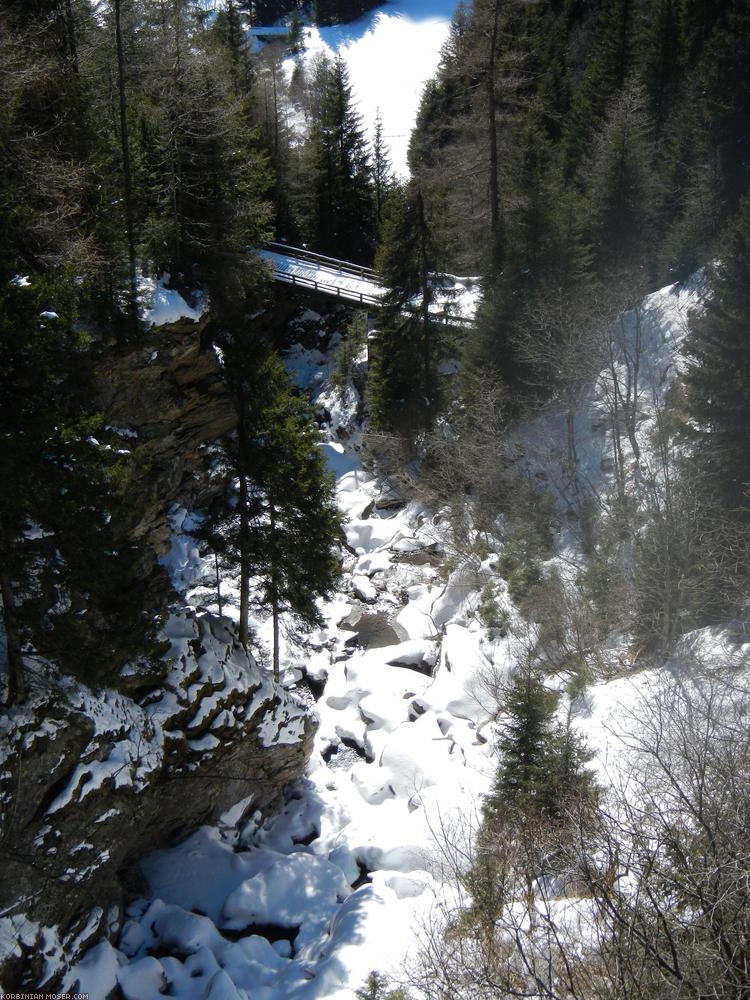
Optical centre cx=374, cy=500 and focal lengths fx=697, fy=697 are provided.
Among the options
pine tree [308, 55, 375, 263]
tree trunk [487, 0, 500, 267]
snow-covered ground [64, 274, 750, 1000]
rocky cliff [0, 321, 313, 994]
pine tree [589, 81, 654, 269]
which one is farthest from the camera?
pine tree [308, 55, 375, 263]

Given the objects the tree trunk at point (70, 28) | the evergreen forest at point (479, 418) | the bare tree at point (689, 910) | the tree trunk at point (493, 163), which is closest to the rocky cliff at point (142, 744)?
the evergreen forest at point (479, 418)

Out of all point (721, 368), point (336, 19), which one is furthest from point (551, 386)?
point (336, 19)

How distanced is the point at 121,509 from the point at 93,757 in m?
4.07

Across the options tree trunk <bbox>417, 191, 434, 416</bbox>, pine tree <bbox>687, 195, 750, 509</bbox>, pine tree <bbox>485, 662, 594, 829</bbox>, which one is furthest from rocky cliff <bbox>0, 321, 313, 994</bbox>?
pine tree <bbox>687, 195, 750, 509</bbox>

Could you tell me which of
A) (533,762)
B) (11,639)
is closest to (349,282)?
(533,762)

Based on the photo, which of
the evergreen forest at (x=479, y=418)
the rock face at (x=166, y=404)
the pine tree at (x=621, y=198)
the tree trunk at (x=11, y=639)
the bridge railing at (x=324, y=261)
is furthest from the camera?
the bridge railing at (x=324, y=261)

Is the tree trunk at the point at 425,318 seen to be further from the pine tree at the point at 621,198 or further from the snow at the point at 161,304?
the snow at the point at 161,304

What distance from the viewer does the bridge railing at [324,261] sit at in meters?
34.1

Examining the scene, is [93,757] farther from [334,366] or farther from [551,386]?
[334,366]

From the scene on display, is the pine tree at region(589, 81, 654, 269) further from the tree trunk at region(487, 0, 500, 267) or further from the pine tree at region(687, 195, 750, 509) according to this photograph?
the pine tree at region(687, 195, 750, 509)

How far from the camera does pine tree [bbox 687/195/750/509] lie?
15562 mm

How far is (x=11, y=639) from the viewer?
32.2ft

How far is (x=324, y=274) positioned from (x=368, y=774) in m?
24.7

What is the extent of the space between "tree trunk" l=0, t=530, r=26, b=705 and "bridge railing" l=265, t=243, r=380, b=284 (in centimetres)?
2673
